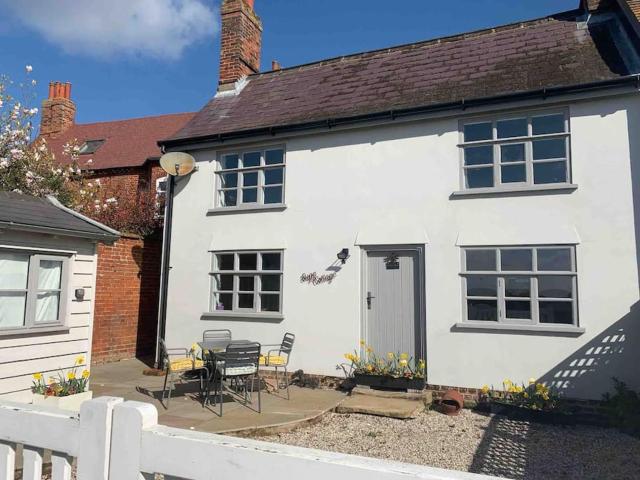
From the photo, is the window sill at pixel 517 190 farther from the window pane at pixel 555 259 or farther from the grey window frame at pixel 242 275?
the grey window frame at pixel 242 275

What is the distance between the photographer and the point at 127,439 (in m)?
1.85

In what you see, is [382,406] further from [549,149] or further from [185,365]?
[549,149]

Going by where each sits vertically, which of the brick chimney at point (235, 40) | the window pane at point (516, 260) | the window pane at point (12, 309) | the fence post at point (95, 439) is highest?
the brick chimney at point (235, 40)

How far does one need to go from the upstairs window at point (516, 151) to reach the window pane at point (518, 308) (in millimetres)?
1982

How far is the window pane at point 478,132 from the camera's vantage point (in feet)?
28.5

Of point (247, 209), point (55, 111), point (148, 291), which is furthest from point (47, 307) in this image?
point (55, 111)

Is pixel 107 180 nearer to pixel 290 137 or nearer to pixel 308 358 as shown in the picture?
pixel 290 137

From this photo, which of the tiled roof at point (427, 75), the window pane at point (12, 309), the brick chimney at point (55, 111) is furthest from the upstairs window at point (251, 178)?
the brick chimney at point (55, 111)

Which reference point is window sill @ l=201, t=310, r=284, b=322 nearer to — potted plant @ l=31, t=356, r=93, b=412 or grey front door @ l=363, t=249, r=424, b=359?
grey front door @ l=363, t=249, r=424, b=359

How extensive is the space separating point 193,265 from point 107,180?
8.93 meters

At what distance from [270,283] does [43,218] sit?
4.45m

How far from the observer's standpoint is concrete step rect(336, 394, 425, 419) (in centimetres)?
725

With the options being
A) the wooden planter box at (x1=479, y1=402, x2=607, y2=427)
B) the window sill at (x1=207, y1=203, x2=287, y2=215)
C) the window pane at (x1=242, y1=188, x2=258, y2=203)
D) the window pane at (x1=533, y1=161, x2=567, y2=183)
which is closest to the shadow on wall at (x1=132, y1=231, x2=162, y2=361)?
the window sill at (x1=207, y1=203, x2=287, y2=215)

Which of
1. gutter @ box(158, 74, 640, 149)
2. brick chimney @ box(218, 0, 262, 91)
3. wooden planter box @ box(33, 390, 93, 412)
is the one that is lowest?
wooden planter box @ box(33, 390, 93, 412)
